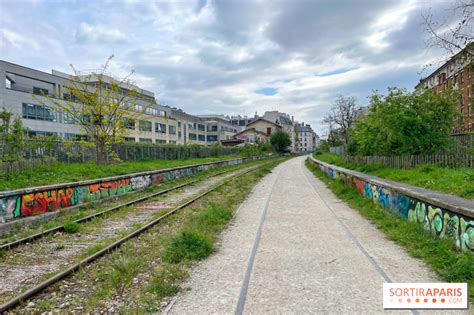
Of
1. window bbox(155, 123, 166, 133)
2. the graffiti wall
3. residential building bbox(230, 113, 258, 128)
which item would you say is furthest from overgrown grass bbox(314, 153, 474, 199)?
residential building bbox(230, 113, 258, 128)

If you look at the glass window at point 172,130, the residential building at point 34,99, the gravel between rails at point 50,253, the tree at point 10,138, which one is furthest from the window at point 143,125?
the gravel between rails at point 50,253

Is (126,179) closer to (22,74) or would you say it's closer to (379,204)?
(379,204)

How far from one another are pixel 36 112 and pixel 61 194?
36.1m

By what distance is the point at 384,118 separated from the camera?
16656 millimetres

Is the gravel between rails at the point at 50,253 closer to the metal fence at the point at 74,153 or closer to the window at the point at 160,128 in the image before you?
the metal fence at the point at 74,153

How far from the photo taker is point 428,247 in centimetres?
656

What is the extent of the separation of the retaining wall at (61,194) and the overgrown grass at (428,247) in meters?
9.85

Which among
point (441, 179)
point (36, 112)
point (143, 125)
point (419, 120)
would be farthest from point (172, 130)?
point (441, 179)

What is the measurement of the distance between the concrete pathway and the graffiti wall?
2.88ft

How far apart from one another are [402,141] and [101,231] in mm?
13548

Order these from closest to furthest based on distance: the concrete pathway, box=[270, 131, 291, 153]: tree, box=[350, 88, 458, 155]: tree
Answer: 1. the concrete pathway
2. box=[350, 88, 458, 155]: tree
3. box=[270, 131, 291, 153]: tree

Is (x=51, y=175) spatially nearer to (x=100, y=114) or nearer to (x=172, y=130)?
(x=100, y=114)

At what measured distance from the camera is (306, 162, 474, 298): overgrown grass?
5.11 metres

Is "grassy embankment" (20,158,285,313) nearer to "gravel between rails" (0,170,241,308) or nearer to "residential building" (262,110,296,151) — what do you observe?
"gravel between rails" (0,170,241,308)
